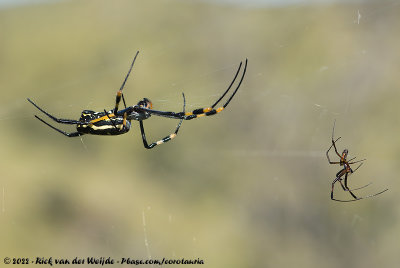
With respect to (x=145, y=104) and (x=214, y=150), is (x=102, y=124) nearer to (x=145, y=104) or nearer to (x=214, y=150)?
(x=145, y=104)


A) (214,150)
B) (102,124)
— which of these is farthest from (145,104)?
(214,150)

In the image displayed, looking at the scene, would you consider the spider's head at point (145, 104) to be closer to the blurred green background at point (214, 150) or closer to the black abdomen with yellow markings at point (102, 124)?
the black abdomen with yellow markings at point (102, 124)

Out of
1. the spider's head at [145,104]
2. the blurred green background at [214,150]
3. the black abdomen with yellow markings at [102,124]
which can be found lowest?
the blurred green background at [214,150]

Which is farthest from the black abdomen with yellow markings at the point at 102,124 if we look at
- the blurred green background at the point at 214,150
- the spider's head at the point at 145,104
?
the blurred green background at the point at 214,150

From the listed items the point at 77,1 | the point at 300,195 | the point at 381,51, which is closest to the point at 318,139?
the point at 300,195

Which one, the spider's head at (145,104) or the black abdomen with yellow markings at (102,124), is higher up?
the spider's head at (145,104)
